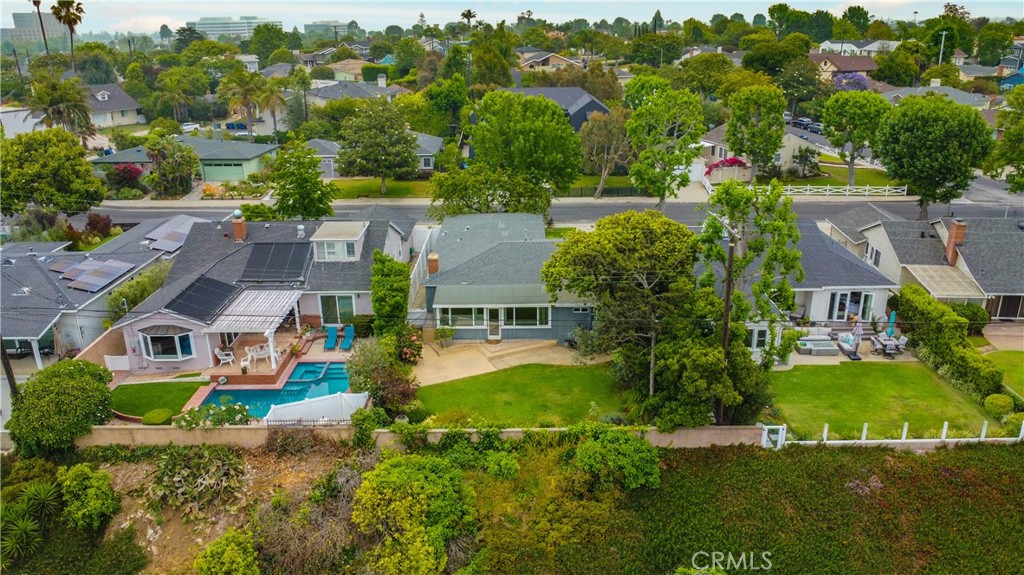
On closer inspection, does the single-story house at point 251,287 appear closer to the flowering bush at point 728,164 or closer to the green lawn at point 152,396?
the green lawn at point 152,396

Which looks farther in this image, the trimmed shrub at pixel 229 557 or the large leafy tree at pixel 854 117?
the large leafy tree at pixel 854 117

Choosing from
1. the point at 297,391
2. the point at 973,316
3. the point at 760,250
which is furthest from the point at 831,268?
the point at 297,391

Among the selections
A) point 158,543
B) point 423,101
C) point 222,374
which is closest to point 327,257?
point 222,374

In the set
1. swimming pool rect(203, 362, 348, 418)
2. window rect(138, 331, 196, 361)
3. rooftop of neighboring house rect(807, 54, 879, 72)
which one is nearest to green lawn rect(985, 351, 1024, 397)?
swimming pool rect(203, 362, 348, 418)

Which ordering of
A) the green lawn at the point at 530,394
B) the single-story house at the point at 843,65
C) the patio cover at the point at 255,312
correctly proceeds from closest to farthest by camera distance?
the green lawn at the point at 530,394 < the patio cover at the point at 255,312 < the single-story house at the point at 843,65

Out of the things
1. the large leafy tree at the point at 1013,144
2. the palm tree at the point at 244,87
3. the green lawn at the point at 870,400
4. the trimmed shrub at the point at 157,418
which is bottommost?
the green lawn at the point at 870,400

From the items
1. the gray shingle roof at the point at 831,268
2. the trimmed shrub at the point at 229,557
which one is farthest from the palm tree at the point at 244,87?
the trimmed shrub at the point at 229,557

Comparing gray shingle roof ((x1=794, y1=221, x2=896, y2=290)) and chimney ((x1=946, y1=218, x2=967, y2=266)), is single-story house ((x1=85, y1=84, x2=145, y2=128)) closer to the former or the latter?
gray shingle roof ((x1=794, y1=221, x2=896, y2=290))

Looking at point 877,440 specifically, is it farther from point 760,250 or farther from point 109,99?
point 109,99
